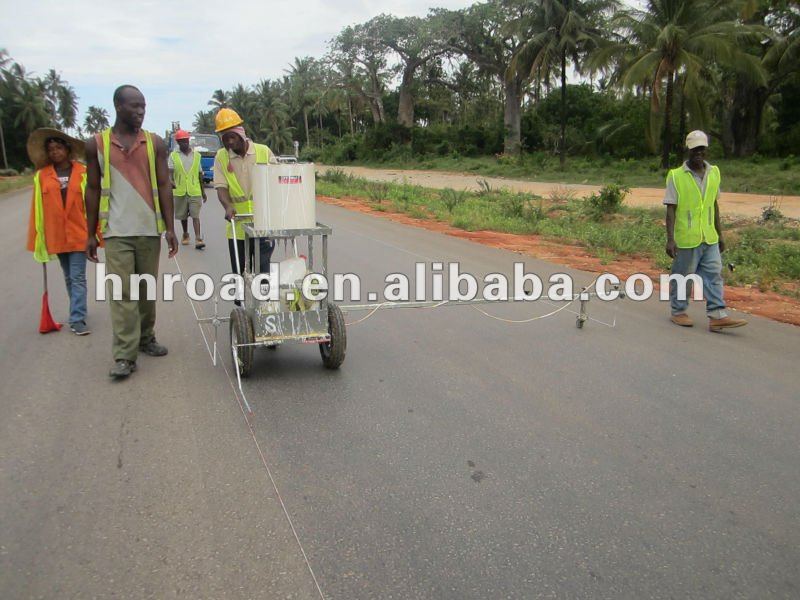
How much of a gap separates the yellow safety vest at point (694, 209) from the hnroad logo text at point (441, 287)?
16.0 inches

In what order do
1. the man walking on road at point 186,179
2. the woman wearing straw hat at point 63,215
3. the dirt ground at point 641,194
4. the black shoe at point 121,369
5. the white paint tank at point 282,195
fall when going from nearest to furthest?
the white paint tank at point 282,195, the black shoe at point 121,369, the woman wearing straw hat at point 63,215, the man walking on road at point 186,179, the dirt ground at point 641,194

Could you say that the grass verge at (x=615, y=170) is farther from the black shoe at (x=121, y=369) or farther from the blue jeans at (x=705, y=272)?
the black shoe at (x=121, y=369)

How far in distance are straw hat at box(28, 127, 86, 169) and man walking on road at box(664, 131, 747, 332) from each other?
19.0ft

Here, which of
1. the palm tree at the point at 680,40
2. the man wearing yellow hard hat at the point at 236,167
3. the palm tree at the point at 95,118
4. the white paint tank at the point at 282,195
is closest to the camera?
the white paint tank at the point at 282,195

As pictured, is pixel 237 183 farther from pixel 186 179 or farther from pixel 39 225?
pixel 186 179

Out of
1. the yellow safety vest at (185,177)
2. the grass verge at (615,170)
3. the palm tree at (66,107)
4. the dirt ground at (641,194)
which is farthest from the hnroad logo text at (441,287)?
the palm tree at (66,107)

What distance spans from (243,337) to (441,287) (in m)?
4.23

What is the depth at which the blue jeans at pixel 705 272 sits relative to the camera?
22.3 ft

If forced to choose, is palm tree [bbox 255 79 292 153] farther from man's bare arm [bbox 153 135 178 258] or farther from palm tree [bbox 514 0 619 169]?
man's bare arm [bbox 153 135 178 258]

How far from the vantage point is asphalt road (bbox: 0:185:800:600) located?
2.94m

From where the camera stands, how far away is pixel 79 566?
2.95m

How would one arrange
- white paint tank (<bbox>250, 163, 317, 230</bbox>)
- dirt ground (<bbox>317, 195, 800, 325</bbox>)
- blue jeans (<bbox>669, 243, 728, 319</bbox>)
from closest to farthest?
white paint tank (<bbox>250, 163, 317, 230</bbox>) → blue jeans (<bbox>669, 243, 728, 319</bbox>) → dirt ground (<bbox>317, 195, 800, 325</bbox>)

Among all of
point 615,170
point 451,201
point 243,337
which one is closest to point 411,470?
point 243,337

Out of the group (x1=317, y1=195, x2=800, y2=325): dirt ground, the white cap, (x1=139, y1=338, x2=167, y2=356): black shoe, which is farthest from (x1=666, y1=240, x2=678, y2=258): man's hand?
(x1=139, y1=338, x2=167, y2=356): black shoe
